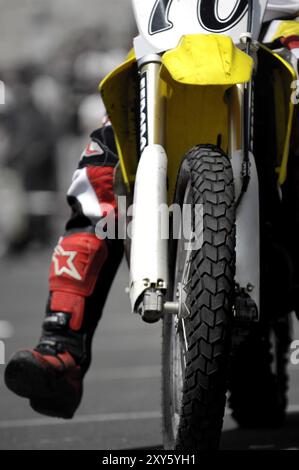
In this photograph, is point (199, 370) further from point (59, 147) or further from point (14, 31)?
point (14, 31)

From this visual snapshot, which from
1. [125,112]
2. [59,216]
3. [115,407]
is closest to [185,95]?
[125,112]

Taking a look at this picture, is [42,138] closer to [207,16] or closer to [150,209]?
[207,16]

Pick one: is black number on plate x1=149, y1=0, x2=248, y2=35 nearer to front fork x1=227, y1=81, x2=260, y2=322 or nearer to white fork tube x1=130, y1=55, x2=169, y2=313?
white fork tube x1=130, y1=55, x2=169, y2=313

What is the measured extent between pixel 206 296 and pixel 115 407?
264 centimetres

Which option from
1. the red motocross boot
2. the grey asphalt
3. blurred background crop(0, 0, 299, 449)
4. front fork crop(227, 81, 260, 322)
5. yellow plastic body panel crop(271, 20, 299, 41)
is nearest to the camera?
→ front fork crop(227, 81, 260, 322)

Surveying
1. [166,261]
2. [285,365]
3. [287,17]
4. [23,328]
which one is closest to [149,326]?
[23,328]

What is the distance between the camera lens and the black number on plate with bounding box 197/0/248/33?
174 inches

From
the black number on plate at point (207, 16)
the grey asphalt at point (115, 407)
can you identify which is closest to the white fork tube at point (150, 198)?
the black number on plate at point (207, 16)

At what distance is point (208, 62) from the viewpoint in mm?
4121

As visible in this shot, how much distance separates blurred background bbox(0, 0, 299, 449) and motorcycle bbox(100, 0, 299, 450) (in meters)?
1.14

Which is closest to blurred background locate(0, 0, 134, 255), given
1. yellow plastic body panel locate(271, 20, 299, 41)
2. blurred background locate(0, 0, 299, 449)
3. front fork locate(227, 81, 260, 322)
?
blurred background locate(0, 0, 299, 449)

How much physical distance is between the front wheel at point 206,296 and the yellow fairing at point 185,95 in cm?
23

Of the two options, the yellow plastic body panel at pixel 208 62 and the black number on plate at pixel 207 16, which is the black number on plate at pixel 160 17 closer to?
the black number on plate at pixel 207 16

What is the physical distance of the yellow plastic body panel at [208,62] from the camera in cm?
409
